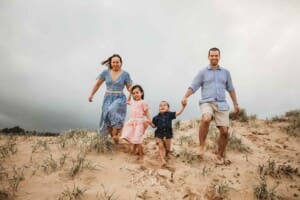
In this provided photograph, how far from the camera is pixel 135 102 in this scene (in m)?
5.82

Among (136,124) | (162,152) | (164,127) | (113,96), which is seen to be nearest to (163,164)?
(162,152)

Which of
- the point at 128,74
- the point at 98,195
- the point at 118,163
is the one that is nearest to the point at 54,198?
the point at 98,195

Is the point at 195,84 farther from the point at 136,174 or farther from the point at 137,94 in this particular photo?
the point at 136,174

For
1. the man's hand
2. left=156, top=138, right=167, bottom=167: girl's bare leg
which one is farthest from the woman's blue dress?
the man's hand

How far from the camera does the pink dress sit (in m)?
5.54

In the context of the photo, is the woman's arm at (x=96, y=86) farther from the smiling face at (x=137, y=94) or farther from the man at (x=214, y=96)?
the man at (x=214, y=96)

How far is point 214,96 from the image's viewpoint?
18.3ft

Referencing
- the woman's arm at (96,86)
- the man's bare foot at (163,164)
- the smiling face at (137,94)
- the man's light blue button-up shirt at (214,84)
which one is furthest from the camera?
the woman's arm at (96,86)

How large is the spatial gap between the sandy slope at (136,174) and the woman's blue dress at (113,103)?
0.53m

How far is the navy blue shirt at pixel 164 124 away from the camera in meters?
5.57

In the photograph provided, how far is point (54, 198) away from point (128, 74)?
3.10 metres

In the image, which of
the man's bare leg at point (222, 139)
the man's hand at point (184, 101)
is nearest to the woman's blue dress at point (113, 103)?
the man's hand at point (184, 101)

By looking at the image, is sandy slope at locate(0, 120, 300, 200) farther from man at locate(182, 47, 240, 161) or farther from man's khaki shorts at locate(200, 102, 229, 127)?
man's khaki shorts at locate(200, 102, 229, 127)

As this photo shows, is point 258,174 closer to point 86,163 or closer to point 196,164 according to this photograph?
point 196,164
